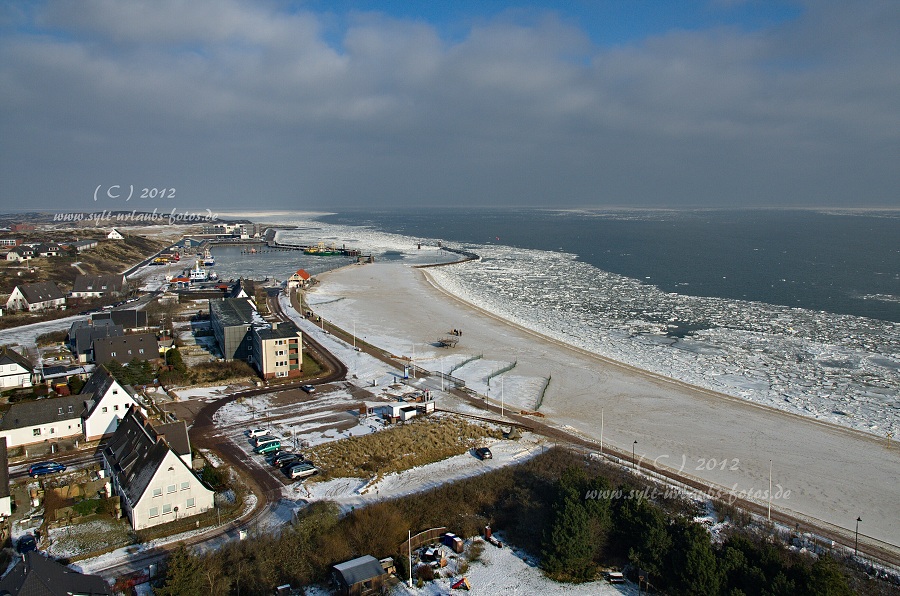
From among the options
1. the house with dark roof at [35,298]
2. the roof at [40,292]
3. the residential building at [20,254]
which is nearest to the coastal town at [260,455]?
the house with dark roof at [35,298]

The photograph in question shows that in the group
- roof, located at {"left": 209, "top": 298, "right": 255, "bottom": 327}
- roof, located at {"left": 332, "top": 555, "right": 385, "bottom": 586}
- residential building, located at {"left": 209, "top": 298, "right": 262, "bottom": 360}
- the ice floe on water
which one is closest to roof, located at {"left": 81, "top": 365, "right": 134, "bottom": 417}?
residential building, located at {"left": 209, "top": 298, "right": 262, "bottom": 360}

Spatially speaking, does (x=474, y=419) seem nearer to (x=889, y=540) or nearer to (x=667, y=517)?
(x=667, y=517)

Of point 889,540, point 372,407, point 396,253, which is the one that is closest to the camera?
point 889,540

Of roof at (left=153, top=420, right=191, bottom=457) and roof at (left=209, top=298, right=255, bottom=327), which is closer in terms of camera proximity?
roof at (left=153, top=420, right=191, bottom=457)

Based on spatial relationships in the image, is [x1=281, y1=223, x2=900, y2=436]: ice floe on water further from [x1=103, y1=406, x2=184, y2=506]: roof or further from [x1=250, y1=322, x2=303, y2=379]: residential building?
[x1=103, y1=406, x2=184, y2=506]: roof

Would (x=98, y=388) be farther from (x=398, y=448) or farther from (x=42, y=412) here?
(x=398, y=448)

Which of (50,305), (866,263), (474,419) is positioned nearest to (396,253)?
(50,305)

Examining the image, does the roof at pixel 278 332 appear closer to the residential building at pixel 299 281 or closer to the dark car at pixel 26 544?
the dark car at pixel 26 544

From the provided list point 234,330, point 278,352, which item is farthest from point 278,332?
point 234,330
